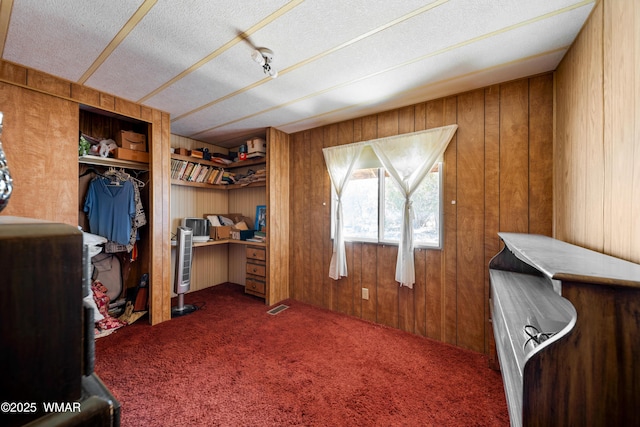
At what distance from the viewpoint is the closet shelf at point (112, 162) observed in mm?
2384

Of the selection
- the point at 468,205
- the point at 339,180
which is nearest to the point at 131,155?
the point at 339,180

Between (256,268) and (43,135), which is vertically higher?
(43,135)

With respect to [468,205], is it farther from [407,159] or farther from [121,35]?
[121,35]

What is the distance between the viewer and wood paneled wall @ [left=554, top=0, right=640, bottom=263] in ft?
3.30

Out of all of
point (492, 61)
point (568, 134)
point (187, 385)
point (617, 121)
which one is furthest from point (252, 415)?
point (492, 61)

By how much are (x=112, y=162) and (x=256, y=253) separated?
6.13 ft

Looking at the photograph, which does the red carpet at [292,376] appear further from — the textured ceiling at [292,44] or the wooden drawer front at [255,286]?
the textured ceiling at [292,44]

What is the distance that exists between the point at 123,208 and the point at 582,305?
341 centimetres

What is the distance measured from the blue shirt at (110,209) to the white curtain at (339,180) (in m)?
2.23

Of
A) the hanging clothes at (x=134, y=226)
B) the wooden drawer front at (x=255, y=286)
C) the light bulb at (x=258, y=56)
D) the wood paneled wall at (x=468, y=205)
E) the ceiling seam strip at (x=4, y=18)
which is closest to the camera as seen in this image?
the ceiling seam strip at (x=4, y=18)

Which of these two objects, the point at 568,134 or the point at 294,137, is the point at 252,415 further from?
the point at 294,137

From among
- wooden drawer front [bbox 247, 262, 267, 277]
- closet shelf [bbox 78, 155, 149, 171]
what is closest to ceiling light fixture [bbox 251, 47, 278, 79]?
closet shelf [bbox 78, 155, 149, 171]

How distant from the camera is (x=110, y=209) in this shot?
2602 millimetres

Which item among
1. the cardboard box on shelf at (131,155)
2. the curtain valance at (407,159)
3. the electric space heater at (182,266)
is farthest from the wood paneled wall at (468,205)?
the cardboard box on shelf at (131,155)
